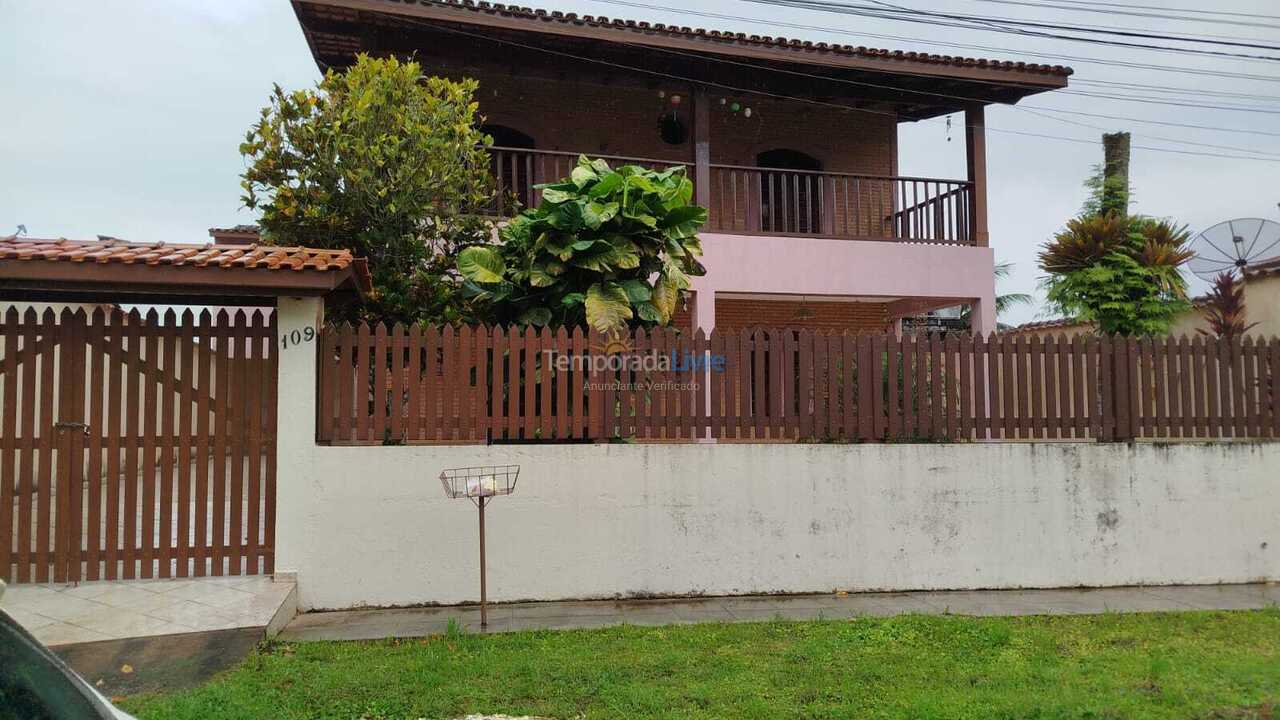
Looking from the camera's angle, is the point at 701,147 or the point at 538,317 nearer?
the point at 538,317

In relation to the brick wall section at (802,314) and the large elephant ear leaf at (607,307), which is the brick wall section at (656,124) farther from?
the large elephant ear leaf at (607,307)

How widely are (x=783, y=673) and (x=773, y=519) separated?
6.71 feet

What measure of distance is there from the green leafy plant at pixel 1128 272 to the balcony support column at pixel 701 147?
506cm

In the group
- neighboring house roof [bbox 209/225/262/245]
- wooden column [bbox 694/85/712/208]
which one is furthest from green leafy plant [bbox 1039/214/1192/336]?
neighboring house roof [bbox 209/225/262/245]

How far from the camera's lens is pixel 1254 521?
7.05 m

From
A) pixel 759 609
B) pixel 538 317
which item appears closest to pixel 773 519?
pixel 759 609

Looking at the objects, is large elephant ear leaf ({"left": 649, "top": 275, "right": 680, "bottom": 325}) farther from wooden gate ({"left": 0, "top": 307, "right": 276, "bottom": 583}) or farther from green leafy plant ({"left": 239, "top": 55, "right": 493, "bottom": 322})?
wooden gate ({"left": 0, "top": 307, "right": 276, "bottom": 583})

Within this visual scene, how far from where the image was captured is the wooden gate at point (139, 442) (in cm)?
569

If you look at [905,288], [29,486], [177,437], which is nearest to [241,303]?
[177,437]

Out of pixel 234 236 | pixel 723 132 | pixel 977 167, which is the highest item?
pixel 723 132

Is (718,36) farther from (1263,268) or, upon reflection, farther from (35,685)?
(35,685)

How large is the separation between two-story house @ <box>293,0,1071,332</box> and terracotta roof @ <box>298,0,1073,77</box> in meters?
0.02

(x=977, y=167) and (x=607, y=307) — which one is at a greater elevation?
(x=977, y=167)

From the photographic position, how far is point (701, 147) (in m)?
10.5
